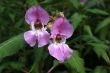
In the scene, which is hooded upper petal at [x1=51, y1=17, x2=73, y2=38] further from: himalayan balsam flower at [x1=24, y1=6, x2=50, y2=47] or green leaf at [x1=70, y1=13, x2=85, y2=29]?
green leaf at [x1=70, y1=13, x2=85, y2=29]

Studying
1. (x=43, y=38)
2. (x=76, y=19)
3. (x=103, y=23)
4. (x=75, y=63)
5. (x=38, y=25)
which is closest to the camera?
(x=43, y=38)

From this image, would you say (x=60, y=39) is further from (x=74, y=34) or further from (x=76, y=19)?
(x=74, y=34)

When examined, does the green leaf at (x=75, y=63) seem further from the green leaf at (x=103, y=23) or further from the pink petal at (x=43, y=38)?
the green leaf at (x=103, y=23)

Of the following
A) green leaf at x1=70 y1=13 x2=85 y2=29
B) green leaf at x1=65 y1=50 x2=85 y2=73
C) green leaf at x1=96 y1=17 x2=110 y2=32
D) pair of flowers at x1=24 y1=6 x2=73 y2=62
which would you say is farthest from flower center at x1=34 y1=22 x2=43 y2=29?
green leaf at x1=96 y1=17 x2=110 y2=32

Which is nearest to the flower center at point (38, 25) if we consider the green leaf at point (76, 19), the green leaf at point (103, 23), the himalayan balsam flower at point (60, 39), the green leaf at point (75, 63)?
the himalayan balsam flower at point (60, 39)

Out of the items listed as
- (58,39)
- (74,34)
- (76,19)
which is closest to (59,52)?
(58,39)

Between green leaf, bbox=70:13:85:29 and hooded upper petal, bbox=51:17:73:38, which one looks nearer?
hooded upper petal, bbox=51:17:73:38
